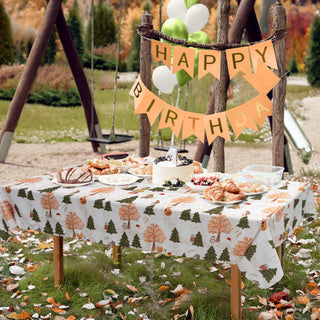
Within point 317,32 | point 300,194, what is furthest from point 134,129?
point 300,194

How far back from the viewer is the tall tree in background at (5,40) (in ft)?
57.3

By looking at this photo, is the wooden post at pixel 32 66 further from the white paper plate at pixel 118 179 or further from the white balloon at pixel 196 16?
the white paper plate at pixel 118 179

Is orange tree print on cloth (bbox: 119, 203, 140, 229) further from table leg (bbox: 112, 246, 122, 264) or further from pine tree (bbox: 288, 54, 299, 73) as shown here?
pine tree (bbox: 288, 54, 299, 73)

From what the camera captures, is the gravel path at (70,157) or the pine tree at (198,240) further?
the gravel path at (70,157)

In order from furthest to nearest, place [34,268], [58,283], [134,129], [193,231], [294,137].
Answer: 1. [134,129]
2. [294,137]
3. [34,268]
4. [58,283]
5. [193,231]

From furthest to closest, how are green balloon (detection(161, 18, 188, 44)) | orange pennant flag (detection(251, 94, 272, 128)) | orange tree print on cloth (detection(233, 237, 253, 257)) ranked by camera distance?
1. green balloon (detection(161, 18, 188, 44))
2. orange pennant flag (detection(251, 94, 272, 128))
3. orange tree print on cloth (detection(233, 237, 253, 257))

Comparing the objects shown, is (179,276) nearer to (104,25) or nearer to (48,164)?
(48,164)

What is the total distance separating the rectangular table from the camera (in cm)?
243

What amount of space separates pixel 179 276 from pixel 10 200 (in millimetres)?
1389

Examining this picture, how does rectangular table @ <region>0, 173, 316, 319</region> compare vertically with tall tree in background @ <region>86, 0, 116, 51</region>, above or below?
below

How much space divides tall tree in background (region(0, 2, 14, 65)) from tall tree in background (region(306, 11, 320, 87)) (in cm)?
1107

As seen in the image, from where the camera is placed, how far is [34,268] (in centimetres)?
386

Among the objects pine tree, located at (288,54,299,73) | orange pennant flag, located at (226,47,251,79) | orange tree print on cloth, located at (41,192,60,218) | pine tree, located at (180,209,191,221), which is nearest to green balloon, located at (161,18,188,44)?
orange pennant flag, located at (226,47,251,79)

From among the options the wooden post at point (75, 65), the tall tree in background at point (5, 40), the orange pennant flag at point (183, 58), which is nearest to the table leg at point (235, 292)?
the orange pennant flag at point (183, 58)
